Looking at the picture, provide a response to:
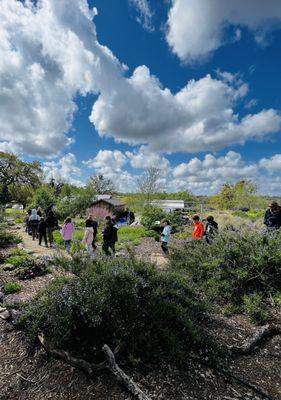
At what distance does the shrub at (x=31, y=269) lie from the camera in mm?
6418

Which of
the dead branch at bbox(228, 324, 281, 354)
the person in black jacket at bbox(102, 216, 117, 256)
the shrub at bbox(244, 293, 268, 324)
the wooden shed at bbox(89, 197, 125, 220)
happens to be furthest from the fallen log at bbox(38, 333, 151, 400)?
the wooden shed at bbox(89, 197, 125, 220)

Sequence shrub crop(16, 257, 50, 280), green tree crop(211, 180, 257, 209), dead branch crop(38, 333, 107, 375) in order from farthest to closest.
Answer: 1. green tree crop(211, 180, 257, 209)
2. shrub crop(16, 257, 50, 280)
3. dead branch crop(38, 333, 107, 375)

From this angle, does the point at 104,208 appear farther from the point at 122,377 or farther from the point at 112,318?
the point at 122,377

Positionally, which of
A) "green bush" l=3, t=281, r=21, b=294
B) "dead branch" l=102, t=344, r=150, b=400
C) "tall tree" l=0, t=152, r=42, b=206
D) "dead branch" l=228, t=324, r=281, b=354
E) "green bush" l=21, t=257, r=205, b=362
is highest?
"tall tree" l=0, t=152, r=42, b=206

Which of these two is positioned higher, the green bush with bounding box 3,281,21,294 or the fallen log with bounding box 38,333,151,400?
the fallen log with bounding box 38,333,151,400

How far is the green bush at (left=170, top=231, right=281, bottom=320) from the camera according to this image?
5.35m

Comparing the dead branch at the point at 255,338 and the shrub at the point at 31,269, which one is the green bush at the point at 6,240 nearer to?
the shrub at the point at 31,269

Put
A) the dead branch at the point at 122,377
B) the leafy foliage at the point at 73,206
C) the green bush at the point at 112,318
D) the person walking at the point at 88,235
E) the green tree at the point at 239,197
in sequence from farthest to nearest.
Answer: the green tree at the point at 239,197 → the leafy foliage at the point at 73,206 → the person walking at the point at 88,235 → the green bush at the point at 112,318 → the dead branch at the point at 122,377

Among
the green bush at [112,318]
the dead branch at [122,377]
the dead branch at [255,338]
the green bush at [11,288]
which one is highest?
the green bush at [112,318]

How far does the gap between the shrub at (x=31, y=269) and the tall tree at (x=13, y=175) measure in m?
34.2

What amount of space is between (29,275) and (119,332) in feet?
14.4

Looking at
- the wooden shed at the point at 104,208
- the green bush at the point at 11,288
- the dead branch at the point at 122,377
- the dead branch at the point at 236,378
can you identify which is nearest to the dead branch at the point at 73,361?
the dead branch at the point at 122,377

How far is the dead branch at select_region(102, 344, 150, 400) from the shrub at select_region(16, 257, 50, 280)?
4.54 metres

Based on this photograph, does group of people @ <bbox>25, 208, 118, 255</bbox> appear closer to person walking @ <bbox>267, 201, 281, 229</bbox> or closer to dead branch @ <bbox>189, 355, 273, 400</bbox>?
dead branch @ <bbox>189, 355, 273, 400</bbox>
